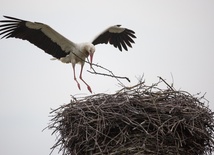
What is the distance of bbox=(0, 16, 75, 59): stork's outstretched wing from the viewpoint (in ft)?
28.2

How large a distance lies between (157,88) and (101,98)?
0.69m

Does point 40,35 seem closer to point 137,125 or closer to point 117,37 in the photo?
point 117,37

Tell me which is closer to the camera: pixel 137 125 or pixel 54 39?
pixel 137 125

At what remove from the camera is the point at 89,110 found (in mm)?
5703

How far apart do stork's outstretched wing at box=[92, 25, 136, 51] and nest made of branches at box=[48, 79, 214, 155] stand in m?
3.67

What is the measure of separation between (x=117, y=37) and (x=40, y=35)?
1.56 m

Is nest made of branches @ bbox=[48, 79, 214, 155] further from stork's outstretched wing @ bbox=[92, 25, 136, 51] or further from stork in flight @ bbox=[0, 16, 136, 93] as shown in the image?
stork's outstretched wing @ bbox=[92, 25, 136, 51]

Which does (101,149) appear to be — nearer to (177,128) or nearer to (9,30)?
(177,128)

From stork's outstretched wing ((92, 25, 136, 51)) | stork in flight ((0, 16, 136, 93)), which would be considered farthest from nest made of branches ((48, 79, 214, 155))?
stork's outstretched wing ((92, 25, 136, 51))

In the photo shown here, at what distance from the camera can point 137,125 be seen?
17.7 ft

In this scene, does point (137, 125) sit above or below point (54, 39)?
below

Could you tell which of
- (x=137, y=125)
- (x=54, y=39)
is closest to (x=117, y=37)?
(x=54, y=39)

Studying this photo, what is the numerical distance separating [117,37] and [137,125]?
433 cm

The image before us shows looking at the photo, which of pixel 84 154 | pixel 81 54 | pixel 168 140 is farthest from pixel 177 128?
pixel 81 54
